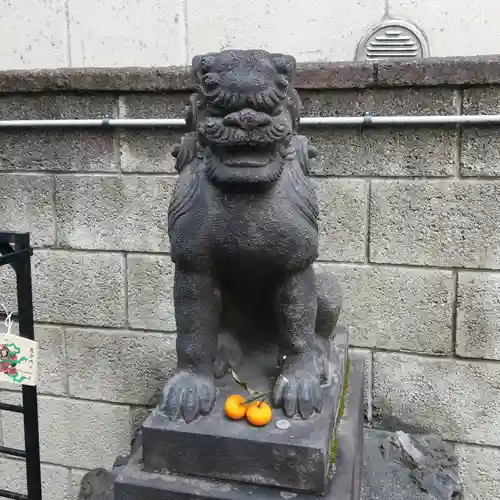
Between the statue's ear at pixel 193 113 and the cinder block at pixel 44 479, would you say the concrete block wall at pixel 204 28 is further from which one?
the cinder block at pixel 44 479

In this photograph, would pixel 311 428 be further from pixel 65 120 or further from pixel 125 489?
pixel 65 120

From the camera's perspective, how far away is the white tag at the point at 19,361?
4.68ft

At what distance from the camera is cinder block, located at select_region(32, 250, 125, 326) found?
2254 millimetres

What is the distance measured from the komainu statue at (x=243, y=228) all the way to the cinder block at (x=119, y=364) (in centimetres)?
94

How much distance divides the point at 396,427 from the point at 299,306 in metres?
1.12

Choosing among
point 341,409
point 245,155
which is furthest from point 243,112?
point 341,409

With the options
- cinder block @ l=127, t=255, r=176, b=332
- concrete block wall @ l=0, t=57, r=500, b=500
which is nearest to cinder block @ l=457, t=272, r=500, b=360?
concrete block wall @ l=0, t=57, r=500, b=500

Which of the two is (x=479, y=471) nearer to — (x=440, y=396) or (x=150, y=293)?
(x=440, y=396)

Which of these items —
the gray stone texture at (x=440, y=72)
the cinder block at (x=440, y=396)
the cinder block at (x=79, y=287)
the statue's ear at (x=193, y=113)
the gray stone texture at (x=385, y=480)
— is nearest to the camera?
the statue's ear at (x=193, y=113)

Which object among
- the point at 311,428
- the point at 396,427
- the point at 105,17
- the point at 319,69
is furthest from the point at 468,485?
the point at 105,17

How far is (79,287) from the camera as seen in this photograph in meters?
2.30

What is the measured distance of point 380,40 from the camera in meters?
A: 2.07

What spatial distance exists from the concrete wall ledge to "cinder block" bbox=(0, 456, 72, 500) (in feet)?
5.41

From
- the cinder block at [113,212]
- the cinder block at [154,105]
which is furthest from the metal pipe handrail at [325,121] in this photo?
the cinder block at [113,212]
